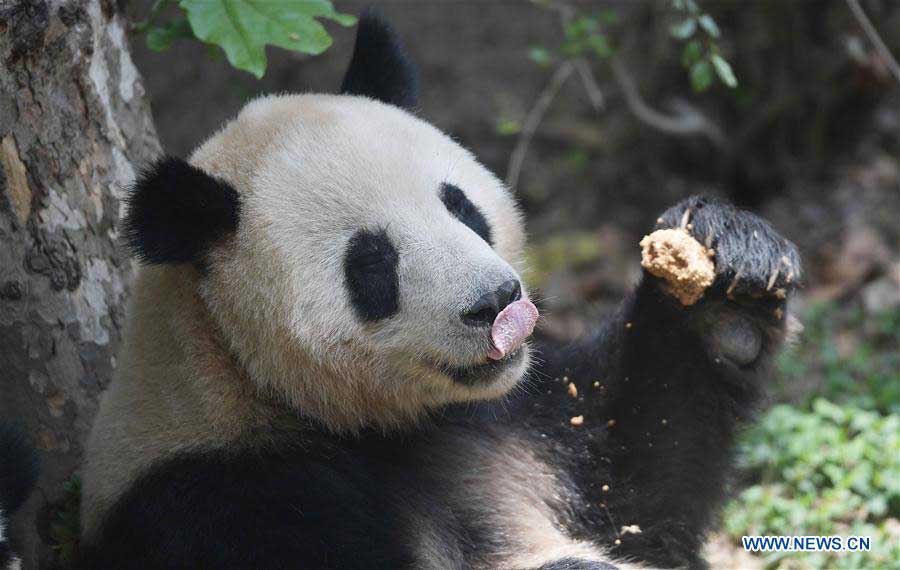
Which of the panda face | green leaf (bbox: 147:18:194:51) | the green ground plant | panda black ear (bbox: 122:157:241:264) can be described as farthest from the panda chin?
green leaf (bbox: 147:18:194:51)

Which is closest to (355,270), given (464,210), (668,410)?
(464,210)

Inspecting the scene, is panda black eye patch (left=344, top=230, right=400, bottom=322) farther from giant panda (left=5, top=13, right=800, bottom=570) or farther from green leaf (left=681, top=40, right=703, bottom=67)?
green leaf (left=681, top=40, right=703, bottom=67)

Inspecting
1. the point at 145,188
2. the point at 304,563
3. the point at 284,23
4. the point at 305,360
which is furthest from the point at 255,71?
the point at 304,563

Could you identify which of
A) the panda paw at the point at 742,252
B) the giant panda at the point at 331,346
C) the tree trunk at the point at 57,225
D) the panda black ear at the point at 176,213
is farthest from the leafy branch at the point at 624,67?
the tree trunk at the point at 57,225

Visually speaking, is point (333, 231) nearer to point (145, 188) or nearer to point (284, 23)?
point (145, 188)

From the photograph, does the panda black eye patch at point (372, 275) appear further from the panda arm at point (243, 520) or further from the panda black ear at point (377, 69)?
the panda black ear at point (377, 69)

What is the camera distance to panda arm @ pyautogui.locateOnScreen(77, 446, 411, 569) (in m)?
3.21

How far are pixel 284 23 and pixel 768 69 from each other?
232 inches

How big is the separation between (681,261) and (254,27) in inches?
73.2

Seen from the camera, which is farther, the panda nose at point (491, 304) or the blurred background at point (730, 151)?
the blurred background at point (730, 151)

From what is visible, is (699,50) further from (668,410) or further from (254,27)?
(254,27)

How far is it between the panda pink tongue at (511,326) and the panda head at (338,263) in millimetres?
20

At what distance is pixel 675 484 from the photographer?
14.0ft

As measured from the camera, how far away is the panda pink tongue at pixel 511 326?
312 cm
